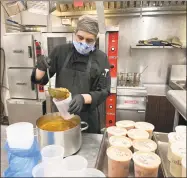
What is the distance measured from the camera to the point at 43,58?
123 cm

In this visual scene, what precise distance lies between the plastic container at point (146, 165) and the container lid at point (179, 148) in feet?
0.25

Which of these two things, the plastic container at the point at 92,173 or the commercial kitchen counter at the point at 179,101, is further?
the plastic container at the point at 92,173

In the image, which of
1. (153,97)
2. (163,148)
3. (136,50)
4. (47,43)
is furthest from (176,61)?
(163,148)

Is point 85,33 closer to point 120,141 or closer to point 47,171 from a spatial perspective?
point 120,141

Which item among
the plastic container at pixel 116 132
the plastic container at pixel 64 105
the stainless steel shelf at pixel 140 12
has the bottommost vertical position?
the plastic container at pixel 116 132

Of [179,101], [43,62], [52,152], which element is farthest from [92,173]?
[43,62]

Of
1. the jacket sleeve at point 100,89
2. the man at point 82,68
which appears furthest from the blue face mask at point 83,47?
the jacket sleeve at point 100,89

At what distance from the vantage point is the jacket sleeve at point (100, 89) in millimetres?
1190

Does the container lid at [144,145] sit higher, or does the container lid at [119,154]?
the container lid at [119,154]

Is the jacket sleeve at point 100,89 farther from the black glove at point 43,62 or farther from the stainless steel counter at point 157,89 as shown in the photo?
the stainless steel counter at point 157,89

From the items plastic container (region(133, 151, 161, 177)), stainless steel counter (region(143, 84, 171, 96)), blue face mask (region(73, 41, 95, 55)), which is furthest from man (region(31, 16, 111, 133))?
stainless steel counter (region(143, 84, 171, 96))

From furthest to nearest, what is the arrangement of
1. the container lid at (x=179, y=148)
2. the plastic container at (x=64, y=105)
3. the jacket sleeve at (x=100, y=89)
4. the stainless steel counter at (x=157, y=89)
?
the stainless steel counter at (x=157, y=89) < the jacket sleeve at (x=100, y=89) < the plastic container at (x=64, y=105) < the container lid at (x=179, y=148)

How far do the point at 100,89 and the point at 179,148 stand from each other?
73 cm

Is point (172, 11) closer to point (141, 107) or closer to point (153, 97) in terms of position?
point (153, 97)
